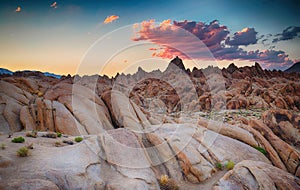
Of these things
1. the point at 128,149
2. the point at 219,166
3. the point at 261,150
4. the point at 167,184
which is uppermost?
the point at 128,149

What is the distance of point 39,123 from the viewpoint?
1917 cm

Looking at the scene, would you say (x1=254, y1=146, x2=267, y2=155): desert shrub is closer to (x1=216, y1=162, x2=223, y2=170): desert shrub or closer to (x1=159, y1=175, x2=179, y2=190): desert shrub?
(x1=216, y1=162, x2=223, y2=170): desert shrub

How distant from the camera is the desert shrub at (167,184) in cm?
1046

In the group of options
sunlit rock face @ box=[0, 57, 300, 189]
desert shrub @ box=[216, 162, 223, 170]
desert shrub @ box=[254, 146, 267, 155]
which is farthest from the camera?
desert shrub @ box=[254, 146, 267, 155]

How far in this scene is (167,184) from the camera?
414 inches

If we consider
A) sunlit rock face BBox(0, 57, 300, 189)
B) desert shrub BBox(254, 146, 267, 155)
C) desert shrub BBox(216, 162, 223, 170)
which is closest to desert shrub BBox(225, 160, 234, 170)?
sunlit rock face BBox(0, 57, 300, 189)

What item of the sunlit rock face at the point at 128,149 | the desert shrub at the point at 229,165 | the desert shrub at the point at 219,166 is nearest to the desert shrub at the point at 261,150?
the sunlit rock face at the point at 128,149

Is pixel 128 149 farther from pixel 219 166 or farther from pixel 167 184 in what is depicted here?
pixel 219 166

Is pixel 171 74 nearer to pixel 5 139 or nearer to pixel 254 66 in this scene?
pixel 254 66

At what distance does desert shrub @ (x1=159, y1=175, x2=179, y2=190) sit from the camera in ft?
34.3

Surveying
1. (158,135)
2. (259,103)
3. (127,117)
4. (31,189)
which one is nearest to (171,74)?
(259,103)

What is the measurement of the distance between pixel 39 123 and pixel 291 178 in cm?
2088

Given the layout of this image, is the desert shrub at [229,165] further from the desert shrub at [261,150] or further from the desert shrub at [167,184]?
the desert shrub at [261,150]

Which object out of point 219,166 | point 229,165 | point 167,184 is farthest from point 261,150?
point 167,184
